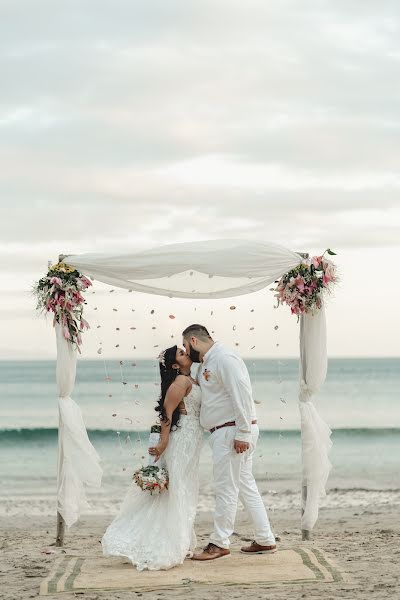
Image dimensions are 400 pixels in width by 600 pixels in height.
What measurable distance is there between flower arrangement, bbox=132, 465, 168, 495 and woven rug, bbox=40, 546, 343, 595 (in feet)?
1.86

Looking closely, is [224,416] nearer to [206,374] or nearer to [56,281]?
[206,374]

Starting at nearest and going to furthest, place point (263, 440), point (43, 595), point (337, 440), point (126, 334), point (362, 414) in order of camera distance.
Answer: point (43, 595) → point (126, 334) → point (263, 440) → point (337, 440) → point (362, 414)

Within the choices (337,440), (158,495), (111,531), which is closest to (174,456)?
(158,495)

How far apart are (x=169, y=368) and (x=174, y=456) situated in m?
0.64

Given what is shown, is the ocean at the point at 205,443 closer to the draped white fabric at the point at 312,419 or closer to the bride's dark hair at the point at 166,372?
the draped white fabric at the point at 312,419

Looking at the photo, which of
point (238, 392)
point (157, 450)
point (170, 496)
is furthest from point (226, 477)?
point (238, 392)

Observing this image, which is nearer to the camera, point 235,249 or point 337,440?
point 235,249

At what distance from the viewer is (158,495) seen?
666 cm

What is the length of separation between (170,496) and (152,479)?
7.4 inches

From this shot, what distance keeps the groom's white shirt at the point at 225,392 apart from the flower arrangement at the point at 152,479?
1.53ft

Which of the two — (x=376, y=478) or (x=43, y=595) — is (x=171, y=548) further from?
(x=376, y=478)

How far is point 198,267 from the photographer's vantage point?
7.38 m

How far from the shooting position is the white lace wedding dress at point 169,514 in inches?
257

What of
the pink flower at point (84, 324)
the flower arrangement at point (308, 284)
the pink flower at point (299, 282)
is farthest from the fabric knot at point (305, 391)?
the pink flower at point (84, 324)
